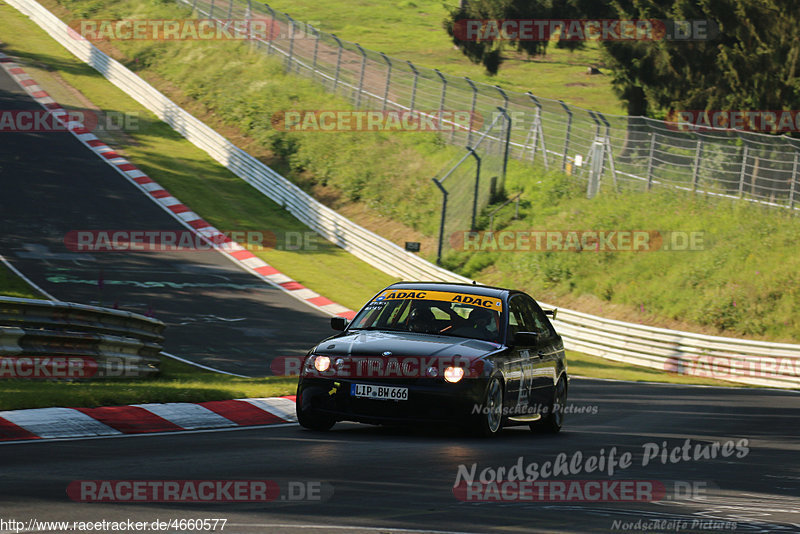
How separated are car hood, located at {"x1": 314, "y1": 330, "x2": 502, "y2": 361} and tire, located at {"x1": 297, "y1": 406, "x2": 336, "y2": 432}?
Answer: 54cm

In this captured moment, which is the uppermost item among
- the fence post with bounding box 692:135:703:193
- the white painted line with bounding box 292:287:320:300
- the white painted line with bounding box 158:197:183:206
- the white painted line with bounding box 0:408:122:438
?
the white painted line with bounding box 0:408:122:438

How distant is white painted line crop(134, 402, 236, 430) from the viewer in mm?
9828

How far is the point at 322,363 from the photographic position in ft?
31.1

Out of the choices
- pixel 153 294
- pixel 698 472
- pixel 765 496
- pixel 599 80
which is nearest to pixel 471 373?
pixel 698 472

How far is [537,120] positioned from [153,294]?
1452cm

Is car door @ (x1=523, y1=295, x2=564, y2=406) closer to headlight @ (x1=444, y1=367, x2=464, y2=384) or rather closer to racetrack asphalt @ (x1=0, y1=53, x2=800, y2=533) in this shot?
racetrack asphalt @ (x1=0, y1=53, x2=800, y2=533)

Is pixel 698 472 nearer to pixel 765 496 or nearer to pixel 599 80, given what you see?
pixel 765 496

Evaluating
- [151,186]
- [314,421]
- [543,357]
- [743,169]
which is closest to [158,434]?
[314,421]

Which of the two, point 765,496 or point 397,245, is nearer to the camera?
point 765,496

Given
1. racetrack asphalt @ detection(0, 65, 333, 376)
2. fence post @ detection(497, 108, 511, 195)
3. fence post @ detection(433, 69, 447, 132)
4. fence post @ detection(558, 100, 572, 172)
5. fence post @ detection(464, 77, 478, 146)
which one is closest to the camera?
racetrack asphalt @ detection(0, 65, 333, 376)

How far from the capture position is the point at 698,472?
328 inches

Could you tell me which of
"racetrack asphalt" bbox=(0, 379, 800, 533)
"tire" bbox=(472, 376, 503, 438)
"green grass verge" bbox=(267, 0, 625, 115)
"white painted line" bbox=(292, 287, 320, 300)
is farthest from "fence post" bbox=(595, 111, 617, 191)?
"green grass verge" bbox=(267, 0, 625, 115)

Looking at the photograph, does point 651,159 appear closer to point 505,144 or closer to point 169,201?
point 505,144

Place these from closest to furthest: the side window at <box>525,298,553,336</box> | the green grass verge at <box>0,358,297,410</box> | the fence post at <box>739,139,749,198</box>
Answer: the green grass verge at <box>0,358,297,410</box> → the side window at <box>525,298,553,336</box> → the fence post at <box>739,139,749,198</box>
